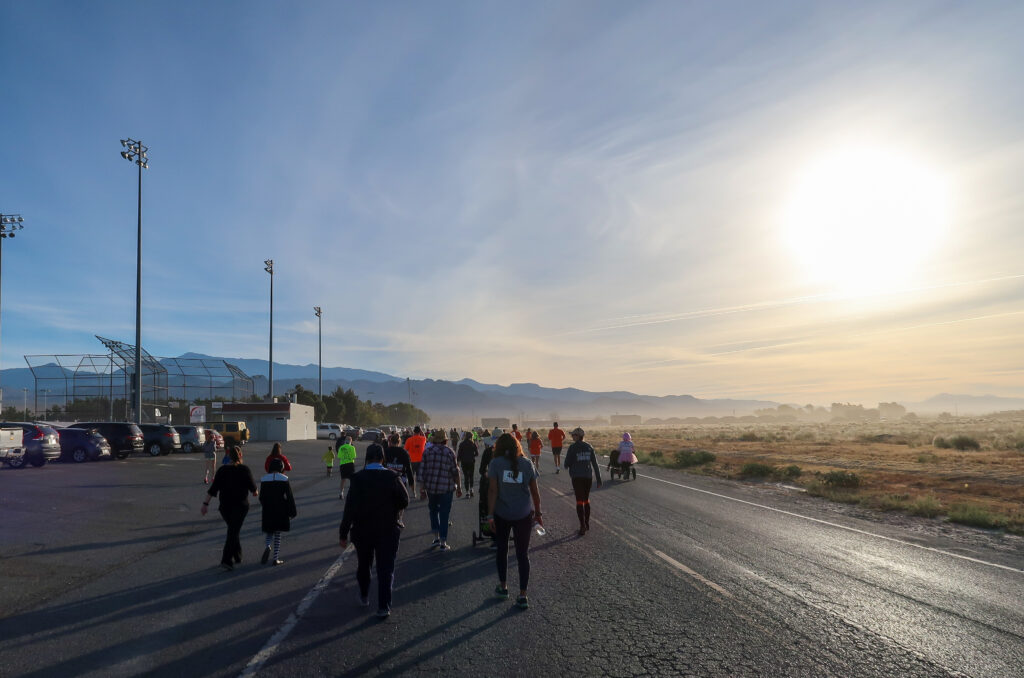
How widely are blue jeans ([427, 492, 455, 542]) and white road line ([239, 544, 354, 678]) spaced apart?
1.81 metres

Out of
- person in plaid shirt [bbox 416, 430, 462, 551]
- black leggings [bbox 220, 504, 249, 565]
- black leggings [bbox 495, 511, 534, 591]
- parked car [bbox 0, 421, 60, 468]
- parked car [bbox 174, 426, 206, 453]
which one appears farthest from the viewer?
parked car [bbox 174, 426, 206, 453]

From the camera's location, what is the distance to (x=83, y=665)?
5.45 metres

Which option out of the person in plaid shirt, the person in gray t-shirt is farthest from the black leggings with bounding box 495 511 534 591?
the person in plaid shirt

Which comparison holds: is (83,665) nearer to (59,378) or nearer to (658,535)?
(658,535)

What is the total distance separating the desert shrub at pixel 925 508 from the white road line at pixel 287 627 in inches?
583

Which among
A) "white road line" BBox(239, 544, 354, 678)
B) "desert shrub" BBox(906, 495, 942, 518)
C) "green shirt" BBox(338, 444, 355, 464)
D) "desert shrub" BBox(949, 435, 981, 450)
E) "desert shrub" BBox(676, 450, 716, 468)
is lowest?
"desert shrub" BBox(949, 435, 981, 450)

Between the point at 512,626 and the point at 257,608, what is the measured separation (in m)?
2.96

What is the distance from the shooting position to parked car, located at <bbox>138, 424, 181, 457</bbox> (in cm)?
3594

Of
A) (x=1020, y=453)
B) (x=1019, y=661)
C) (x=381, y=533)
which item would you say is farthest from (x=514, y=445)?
(x=1020, y=453)

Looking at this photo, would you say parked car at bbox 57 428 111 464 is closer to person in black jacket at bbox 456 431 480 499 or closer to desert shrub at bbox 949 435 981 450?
person in black jacket at bbox 456 431 480 499

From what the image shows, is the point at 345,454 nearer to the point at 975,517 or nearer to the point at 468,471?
the point at 468,471

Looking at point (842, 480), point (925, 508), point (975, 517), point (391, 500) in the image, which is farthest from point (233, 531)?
point (842, 480)

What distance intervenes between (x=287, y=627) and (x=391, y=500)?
5.29 feet

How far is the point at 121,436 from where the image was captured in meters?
32.4
